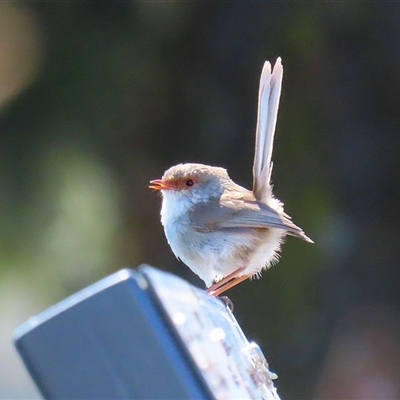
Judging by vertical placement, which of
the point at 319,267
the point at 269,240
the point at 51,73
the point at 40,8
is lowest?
the point at 319,267

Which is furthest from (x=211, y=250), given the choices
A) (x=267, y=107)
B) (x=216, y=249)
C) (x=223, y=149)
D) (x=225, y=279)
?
(x=223, y=149)

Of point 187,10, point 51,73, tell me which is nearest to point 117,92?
point 51,73

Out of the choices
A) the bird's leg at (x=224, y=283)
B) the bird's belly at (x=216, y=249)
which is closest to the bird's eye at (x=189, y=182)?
the bird's belly at (x=216, y=249)

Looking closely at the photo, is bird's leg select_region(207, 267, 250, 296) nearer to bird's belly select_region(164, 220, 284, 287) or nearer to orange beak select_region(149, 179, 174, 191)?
bird's belly select_region(164, 220, 284, 287)

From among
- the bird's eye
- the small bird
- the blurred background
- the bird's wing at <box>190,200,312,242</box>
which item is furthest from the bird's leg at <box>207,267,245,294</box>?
the blurred background

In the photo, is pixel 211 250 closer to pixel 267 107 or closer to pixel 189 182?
pixel 189 182

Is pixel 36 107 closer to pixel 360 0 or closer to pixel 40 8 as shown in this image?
pixel 40 8

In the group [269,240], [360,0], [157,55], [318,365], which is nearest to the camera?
[269,240]
